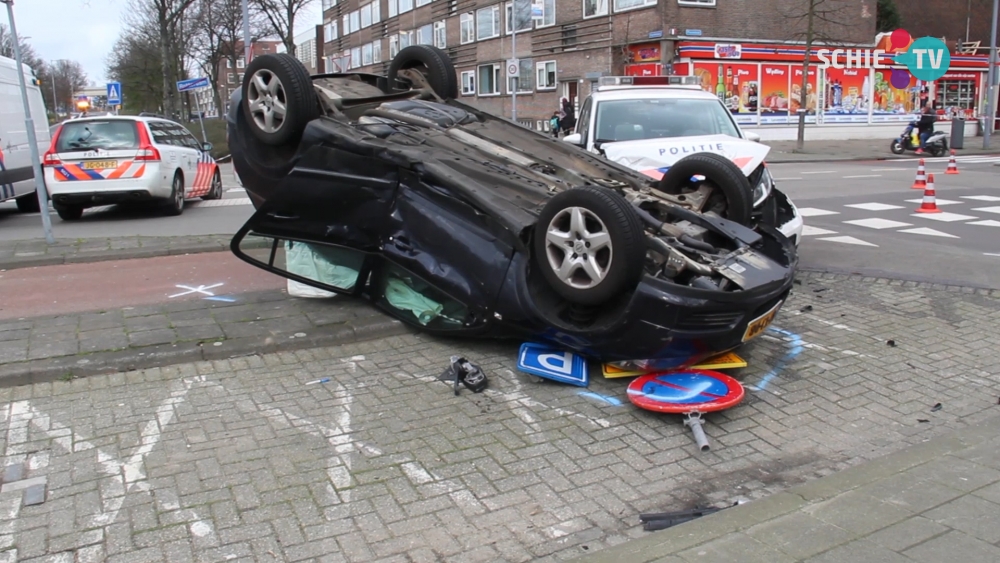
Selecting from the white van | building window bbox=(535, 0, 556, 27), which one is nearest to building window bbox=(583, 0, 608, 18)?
building window bbox=(535, 0, 556, 27)

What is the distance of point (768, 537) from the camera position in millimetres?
3053

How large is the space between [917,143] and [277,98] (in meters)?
26.0

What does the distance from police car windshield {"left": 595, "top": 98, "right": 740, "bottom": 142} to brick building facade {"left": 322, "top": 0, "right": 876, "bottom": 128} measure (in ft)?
59.6

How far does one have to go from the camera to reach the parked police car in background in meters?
5.61

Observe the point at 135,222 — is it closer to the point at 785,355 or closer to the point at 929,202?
the point at 785,355

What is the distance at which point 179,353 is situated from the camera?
5.11m

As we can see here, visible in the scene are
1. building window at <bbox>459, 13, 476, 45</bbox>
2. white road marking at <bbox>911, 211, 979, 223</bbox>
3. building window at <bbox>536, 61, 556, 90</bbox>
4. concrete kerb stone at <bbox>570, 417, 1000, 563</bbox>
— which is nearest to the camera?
concrete kerb stone at <bbox>570, 417, 1000, 563</bbox>

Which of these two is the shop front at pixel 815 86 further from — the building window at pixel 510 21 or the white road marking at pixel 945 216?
the white road marking at pixel 945 216

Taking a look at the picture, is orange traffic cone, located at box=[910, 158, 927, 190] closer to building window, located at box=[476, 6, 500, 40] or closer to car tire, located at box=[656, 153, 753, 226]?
car tire, located at box=[656, 153, 753, 226]

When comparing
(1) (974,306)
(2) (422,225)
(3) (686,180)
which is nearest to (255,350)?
(2) (422,225)

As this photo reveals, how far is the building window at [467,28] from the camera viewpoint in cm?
4547

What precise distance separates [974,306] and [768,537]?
184 inches

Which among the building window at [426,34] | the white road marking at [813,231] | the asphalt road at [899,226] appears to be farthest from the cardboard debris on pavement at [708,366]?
the building window at [426,34]

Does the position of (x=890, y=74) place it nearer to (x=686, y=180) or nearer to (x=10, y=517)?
(x=686, y=180)
